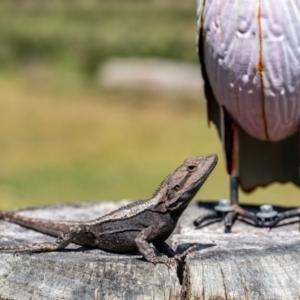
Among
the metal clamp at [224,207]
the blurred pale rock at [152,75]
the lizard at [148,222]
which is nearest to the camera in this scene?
the lizard at [148,222]

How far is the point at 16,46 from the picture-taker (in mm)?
15219

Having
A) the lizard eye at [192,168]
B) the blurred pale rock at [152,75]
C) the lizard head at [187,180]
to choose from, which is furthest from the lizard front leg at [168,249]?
the blurred pale rock at [152,75]

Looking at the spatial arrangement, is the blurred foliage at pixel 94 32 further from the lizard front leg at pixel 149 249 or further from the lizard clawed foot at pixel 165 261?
the lizard clawed foot at pixel 165 261

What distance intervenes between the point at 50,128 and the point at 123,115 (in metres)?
1.38

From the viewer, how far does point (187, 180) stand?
3090 millimetres

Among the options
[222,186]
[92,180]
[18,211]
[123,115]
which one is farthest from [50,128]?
[18,211]

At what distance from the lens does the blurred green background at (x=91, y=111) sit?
8.73 m

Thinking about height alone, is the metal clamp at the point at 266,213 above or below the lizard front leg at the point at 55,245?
below

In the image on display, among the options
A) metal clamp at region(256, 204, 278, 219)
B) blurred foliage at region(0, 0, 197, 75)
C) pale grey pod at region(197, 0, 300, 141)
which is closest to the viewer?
pale grey pod at region(197, 0, 300, 141)

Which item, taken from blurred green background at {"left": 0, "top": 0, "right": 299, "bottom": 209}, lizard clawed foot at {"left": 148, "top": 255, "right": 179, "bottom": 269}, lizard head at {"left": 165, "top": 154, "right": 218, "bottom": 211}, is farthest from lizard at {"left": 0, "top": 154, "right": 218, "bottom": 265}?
blurred green background at {"left": 0, "top": 0, "right": 299, "bottom": 209}

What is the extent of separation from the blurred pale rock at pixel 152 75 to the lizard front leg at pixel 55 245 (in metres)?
9.52

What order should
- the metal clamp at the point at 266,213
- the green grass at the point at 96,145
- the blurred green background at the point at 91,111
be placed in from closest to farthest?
the metal clamp at the point at 266,213 → the green grass at the point at 96,145 → the blurred green background at the point at 91,111

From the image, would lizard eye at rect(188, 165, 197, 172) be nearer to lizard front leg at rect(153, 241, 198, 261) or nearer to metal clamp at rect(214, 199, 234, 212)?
lizard front leg at rect(153, 241, 198, 261)

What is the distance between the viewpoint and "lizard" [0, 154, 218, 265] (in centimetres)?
307
